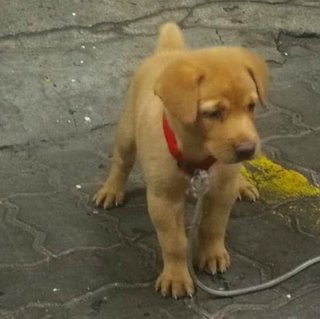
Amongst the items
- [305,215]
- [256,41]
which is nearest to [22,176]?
[305,215]

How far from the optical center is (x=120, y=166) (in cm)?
344

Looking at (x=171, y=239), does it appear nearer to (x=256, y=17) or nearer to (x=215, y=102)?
(x=215, y=102)

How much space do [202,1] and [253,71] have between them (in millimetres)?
2629

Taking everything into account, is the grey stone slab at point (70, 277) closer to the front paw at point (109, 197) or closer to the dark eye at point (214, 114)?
the front paw at point (109, 197)

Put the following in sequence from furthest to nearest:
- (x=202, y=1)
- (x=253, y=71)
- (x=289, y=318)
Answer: (x=202, y=1) → (x=289, y=318) → (x=253, y=71)

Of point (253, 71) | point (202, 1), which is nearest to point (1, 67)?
point (202, 1)

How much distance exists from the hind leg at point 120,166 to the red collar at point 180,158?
17.7 inches

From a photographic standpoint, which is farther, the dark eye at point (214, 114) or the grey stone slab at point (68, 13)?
the grey stone slab at point (68, 13)

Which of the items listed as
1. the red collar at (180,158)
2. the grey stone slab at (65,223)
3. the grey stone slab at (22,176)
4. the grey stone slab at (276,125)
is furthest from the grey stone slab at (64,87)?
the red collar at (180,158)

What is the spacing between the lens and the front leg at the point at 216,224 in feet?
9.70

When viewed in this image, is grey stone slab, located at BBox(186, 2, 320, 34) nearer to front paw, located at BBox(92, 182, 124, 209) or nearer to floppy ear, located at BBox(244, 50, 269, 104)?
front paw, located at BBox(92, 182, 124, 209)

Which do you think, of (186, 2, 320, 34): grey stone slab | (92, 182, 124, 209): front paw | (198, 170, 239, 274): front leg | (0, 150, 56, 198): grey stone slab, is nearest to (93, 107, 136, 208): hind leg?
(92, 182, 124, 209): front paw

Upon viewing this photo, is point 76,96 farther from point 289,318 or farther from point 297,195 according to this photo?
point 289,318

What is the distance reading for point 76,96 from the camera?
433cm
